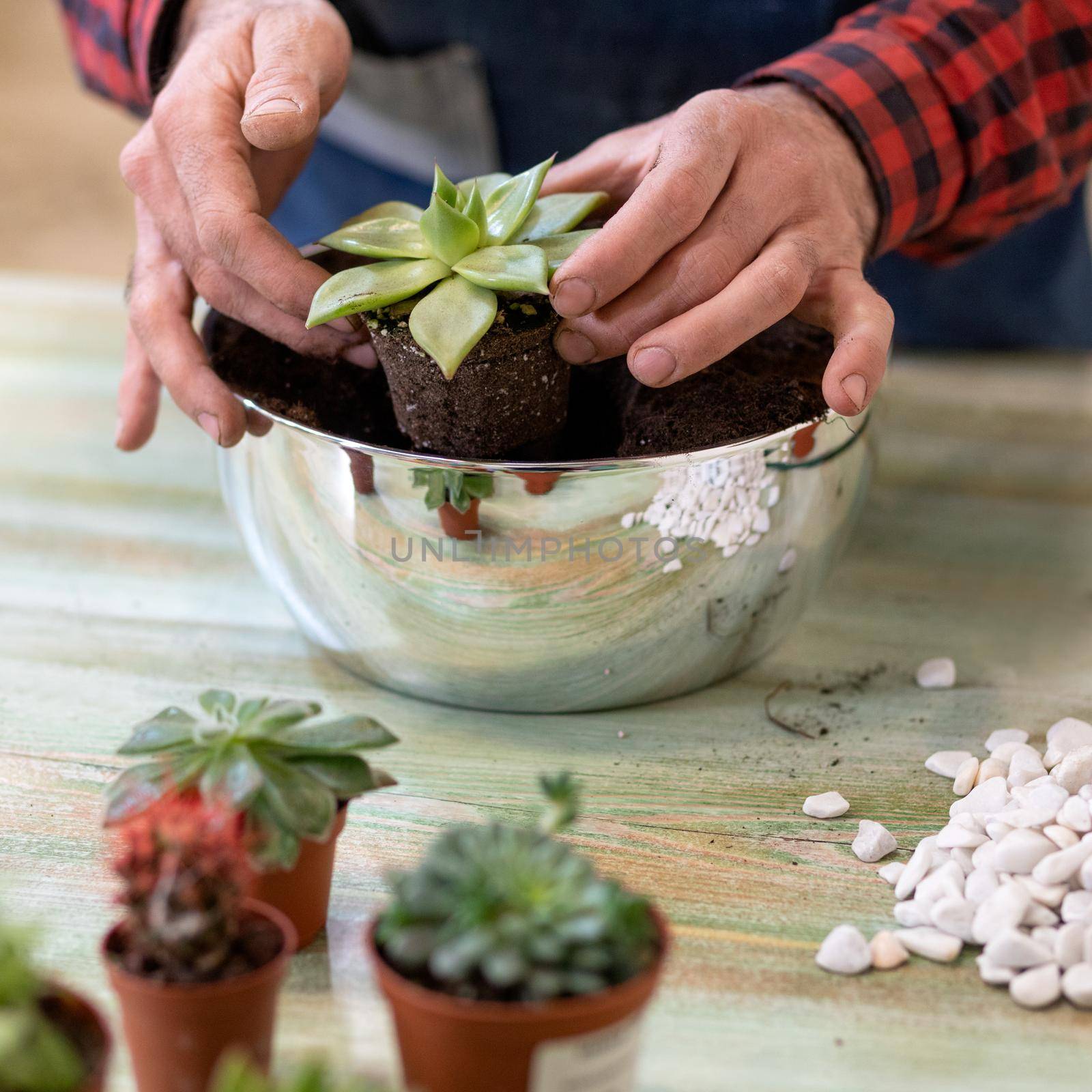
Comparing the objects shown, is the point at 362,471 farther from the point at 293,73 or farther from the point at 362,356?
the point at 293,73

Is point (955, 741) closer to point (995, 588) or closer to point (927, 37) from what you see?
point (995, 588)

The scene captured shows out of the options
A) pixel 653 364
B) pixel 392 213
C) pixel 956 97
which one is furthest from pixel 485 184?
pixel 956 97

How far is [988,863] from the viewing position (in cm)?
59

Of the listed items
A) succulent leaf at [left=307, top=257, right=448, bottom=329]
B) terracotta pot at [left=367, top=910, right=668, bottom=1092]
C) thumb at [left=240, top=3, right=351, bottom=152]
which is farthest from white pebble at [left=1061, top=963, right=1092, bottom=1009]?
thumb at [left=240, top=3, right=351, bottom=152]

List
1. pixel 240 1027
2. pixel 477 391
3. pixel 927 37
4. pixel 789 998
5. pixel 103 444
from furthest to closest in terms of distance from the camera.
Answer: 1. pixel 103 444
2. pixel 927 37
3. pixel 477 391
4. pixel 789 998
5. pixel 240 1027

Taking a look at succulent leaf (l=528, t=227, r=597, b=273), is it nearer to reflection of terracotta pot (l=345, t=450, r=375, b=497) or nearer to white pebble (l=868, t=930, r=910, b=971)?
reflection of terracotta pot (l=345, t=450, r=375, b=497)

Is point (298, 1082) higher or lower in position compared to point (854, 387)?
lower

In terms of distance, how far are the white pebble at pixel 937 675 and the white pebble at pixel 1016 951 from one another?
263 mm

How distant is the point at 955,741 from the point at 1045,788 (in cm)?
10

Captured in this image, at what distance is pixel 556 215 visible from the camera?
0.68 m

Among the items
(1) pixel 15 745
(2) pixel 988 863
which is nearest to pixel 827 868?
(2) pixel 988 863

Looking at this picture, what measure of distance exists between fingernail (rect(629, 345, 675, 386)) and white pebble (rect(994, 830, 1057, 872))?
294 mm

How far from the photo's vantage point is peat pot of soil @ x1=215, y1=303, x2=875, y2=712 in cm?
66

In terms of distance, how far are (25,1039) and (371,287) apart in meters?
0.39
